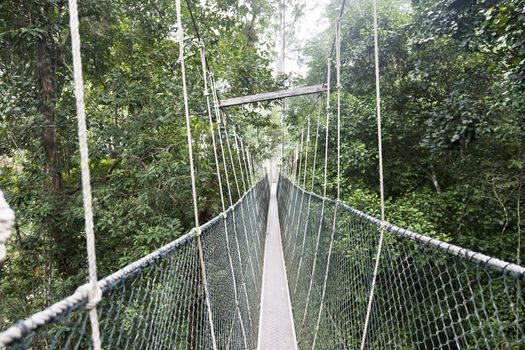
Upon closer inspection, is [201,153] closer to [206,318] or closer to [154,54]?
[154,54]

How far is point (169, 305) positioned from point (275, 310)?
1852mm

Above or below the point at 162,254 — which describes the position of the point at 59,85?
above

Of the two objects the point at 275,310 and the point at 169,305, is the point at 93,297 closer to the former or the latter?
the point at 169,305

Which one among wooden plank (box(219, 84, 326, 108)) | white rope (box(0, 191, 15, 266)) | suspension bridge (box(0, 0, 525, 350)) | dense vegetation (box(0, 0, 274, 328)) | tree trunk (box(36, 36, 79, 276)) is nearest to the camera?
white rope (box(0, 191, 15, 266))

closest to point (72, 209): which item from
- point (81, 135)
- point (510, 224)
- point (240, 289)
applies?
point (240, 289)

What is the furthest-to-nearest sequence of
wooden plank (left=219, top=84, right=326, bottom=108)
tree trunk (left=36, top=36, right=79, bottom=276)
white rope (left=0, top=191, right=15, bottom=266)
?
wooden plank (left=219, top=84, right=326, bottom=108), tree trunk (left=36, top=36, right=79, bottom=276), white rope (left=0, top=191, right=15, bottom=266)

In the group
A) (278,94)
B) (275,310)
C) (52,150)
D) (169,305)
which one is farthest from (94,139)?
(275,310)

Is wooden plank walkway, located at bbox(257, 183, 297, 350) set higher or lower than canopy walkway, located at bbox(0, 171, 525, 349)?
lower

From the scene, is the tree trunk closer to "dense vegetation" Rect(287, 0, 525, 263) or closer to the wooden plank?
the wooden plank

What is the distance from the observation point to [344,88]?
4395mm

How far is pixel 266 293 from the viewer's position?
3.21 m

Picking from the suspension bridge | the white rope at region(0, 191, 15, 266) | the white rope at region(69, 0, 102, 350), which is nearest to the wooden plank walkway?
the suspension bridge

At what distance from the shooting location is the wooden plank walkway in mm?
2385

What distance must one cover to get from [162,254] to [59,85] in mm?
2663
